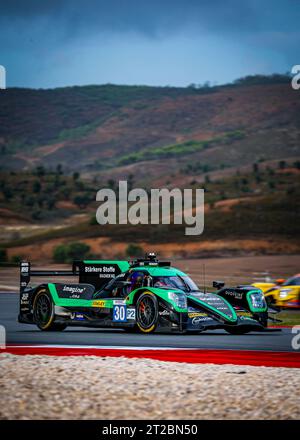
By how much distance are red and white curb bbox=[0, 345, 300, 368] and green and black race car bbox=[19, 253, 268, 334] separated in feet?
6.10

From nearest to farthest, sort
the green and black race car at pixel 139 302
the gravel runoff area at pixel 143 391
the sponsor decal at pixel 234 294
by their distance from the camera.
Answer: the gravel runoff area at pixel 143 391 < the green and black race car at pixel 139 302 < the sponsor decal at pixel 234 294

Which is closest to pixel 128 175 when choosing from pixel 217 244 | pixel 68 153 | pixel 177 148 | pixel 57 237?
pixel 177 148

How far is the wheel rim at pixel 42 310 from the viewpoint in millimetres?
19586

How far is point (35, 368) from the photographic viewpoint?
11.9 m

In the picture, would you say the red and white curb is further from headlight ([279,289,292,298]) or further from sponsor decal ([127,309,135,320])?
headlight ([279,289,292,298])

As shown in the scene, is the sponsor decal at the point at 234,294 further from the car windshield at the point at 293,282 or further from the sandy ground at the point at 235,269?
the sandy ground at the point at 235,269

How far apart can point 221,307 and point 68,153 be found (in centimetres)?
18232

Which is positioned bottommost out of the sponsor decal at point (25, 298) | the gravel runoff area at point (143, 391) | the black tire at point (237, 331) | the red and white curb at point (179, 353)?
the gravel runoff area at point (143, 391)

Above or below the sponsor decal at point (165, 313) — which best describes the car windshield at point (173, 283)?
above

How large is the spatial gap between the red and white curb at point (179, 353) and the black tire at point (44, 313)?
117 inches

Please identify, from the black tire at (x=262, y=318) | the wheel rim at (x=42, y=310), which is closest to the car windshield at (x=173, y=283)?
the black tire at (x=262, y=318)

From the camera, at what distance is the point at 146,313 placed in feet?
59.9

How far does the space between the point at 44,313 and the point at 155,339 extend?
10.2 feet

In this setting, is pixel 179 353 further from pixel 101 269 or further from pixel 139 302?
pixel 101 269
